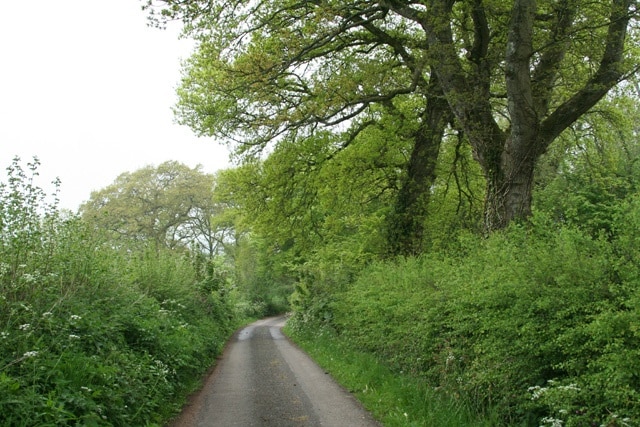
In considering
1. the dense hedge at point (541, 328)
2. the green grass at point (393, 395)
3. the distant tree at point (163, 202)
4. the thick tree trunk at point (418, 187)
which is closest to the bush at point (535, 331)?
the dense hedge at point (541, 328)

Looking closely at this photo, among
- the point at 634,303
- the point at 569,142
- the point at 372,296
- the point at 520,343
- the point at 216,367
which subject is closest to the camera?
the point at 634,303

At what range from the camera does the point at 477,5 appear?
1211 centimetres

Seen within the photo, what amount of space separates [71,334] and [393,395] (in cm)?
516

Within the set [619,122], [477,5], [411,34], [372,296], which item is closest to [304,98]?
[411,34]

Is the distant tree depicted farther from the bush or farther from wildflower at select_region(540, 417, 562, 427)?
wildflower at select_region(540, 417, 562, 427)

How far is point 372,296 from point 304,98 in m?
7.47

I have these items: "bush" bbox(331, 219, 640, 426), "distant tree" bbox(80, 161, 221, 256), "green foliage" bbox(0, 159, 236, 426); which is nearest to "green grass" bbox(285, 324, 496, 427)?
"bush" bbox(331, 219, 640, 426)

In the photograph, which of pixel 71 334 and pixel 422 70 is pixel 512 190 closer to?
pixel 422 70

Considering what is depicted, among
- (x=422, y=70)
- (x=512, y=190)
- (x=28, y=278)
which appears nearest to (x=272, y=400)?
(x=28, y=278)

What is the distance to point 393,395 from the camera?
27.6 ft

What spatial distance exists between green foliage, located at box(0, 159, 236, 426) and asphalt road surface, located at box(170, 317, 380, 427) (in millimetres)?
649

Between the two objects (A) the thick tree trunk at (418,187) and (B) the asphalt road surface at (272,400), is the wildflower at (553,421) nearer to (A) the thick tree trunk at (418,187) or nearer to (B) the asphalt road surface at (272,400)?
(B) the asphalt road surface at (272,400)

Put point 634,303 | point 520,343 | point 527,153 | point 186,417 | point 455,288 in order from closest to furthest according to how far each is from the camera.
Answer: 1. point 634,303
2. point 520,343
3. point 455,288
4. point 186,417
5. point 527,153

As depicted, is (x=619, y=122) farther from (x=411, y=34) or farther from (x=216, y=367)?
(x=216, y=367)
